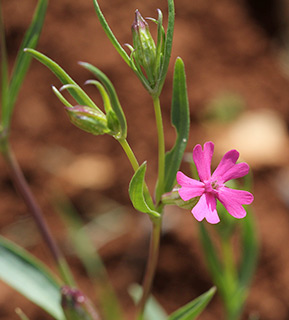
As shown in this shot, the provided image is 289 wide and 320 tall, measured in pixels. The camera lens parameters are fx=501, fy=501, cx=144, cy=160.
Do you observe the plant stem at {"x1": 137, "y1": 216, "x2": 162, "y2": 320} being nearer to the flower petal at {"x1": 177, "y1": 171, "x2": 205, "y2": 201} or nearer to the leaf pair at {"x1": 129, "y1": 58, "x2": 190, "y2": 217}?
the leaf pair at {"x1": 129, "y1": 58, "x2": 190, "y2": 217}

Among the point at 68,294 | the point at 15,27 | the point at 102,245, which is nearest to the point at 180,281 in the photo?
the point at 102,245

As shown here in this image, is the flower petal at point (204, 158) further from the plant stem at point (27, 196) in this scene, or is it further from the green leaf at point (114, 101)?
the plant stem at point (27, 196)

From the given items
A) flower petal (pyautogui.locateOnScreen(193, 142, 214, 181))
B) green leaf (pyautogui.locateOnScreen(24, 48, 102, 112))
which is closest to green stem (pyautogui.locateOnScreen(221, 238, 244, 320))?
flower petal (pyautogui.locateOnScreen(193, 142, 214, 181))

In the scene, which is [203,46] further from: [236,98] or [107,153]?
[107,153]

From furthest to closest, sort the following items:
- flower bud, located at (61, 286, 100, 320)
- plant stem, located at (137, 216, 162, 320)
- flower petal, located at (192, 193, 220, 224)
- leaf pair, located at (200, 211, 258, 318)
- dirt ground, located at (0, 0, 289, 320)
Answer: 1. dirt ground, located at (0, 0, 289, 320)
2. leaf pair, located at (200, 211, 258, 318)
3. flower bud, located at (61, 286, 100, 320)
4. plant stem, located at (137, 216, 162, 320)
5. flower petal, located at (192, 193, 220, 224)

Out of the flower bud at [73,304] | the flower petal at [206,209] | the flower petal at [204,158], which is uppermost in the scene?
the flower petal at [204,158]

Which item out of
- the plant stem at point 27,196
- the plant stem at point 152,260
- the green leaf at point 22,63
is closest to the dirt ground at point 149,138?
the plant stem at point 27,196

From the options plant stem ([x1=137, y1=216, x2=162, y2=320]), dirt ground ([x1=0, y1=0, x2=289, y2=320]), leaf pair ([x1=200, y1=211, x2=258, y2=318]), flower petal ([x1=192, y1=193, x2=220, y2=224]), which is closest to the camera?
flower petal ([x1=192, y1=193, x2=220, y2=224])

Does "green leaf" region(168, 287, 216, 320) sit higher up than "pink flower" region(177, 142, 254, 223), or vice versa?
"pink flower" region(177, 142, 254, 223)
